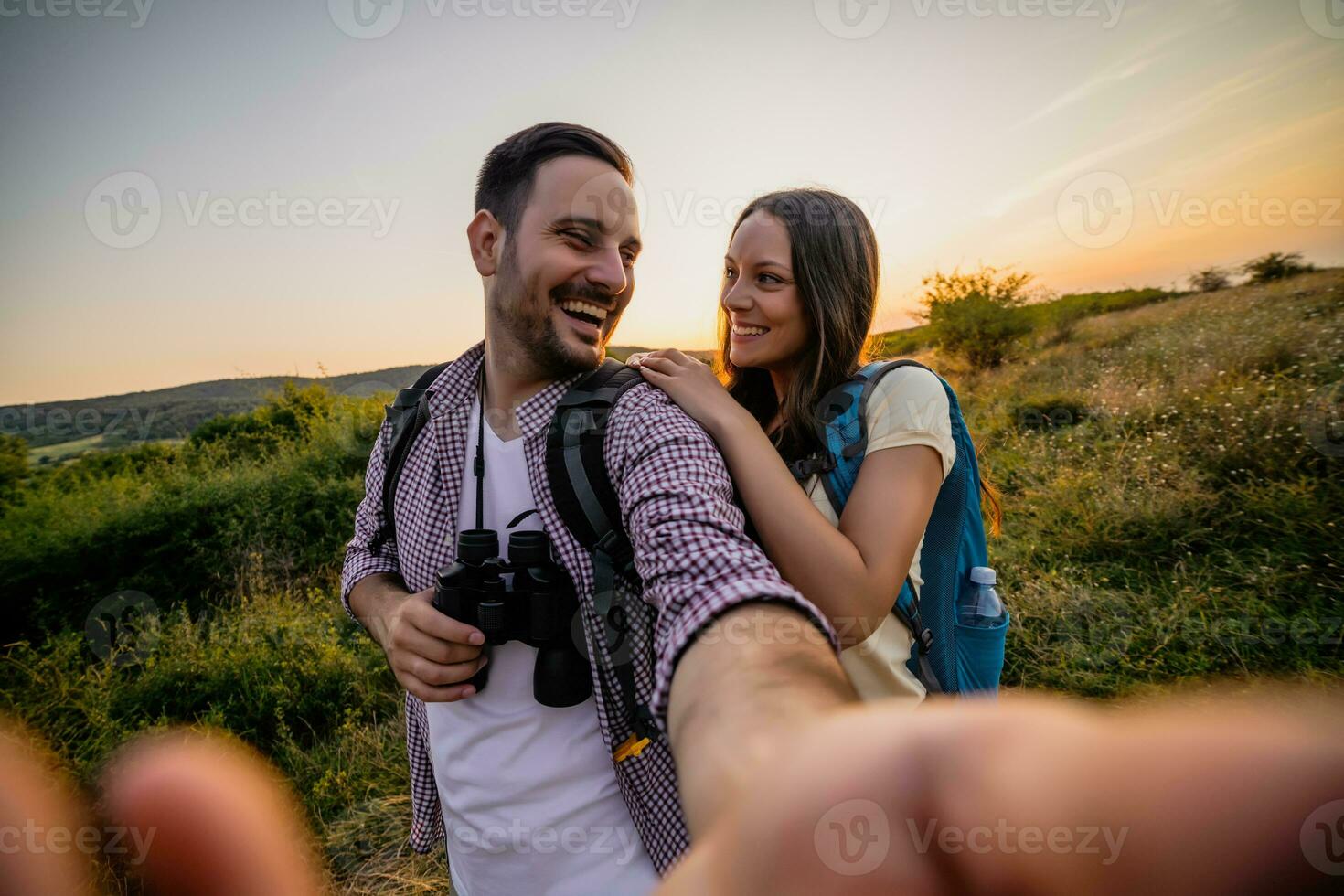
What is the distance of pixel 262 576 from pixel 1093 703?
859cm

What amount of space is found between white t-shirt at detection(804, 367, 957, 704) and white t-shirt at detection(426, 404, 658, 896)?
2.80 ft

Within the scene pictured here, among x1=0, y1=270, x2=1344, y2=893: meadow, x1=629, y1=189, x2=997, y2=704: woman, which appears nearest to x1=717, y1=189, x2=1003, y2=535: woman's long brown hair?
x1=629, y1=189, x2=997, y2=704: woman

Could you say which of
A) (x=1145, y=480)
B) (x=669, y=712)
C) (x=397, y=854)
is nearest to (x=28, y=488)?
(x=397, y=854)

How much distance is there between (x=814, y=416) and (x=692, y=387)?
22.1 inches

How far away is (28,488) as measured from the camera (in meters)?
9.59

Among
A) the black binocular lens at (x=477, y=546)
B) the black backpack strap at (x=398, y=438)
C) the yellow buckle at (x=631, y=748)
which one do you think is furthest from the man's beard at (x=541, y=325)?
the yellow buckle at (x=631, y=748)

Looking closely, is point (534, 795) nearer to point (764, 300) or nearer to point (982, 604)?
point (982, 604)

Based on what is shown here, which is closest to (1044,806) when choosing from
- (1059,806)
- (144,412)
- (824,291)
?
(1059,806)

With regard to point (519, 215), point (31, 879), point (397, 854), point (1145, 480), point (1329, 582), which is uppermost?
point (519, 215)

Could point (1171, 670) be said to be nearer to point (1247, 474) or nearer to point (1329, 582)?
point (1329, 582)

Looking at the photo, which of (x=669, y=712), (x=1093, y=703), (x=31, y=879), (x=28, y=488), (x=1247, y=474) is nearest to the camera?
(x=31, y=879)

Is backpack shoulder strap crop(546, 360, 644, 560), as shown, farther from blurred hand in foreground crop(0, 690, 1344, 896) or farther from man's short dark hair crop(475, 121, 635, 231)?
blurred hand in foreground crop(0, 690, 1344, 896)

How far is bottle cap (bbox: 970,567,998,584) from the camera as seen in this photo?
2.00m

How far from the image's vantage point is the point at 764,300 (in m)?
2.35
